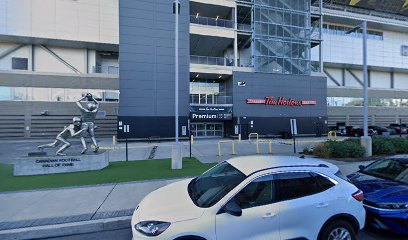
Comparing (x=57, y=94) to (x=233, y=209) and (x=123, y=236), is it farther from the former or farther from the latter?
(x=233, y=209)

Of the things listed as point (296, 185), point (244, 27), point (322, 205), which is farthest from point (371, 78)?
point (296, 185)

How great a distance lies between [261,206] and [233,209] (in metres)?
0.47

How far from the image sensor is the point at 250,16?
30.5 meters

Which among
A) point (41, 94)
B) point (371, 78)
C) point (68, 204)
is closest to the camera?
point (68, 204)

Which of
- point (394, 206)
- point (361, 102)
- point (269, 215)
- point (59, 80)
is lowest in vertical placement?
point (394, 206)

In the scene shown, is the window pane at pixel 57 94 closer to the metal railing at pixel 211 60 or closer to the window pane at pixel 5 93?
the window pane at pixel 5 93

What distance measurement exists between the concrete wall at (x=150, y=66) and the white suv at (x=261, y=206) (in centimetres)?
2195

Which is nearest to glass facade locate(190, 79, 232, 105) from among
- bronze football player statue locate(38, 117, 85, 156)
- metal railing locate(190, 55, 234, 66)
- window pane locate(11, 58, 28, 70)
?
metal railing locate(190, 55, 234, 66)

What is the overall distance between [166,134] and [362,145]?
1838 centimetres

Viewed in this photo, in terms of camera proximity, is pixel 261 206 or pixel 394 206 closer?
pixel 261 206

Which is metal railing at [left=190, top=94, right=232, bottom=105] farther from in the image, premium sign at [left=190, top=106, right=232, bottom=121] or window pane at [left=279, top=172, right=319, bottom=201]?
window pane at [left=279, top=172, right=319, bottom=201]

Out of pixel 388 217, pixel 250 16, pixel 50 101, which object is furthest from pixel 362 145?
pixel 50 101

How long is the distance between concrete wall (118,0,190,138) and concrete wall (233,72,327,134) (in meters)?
7.02

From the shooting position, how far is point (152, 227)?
123 inches
